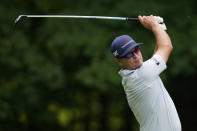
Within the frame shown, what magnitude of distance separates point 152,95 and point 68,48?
8.71 m

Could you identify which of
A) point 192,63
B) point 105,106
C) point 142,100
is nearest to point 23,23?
point 192,63

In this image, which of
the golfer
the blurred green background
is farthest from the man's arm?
the blurred green background

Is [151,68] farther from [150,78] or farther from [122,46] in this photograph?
[122,46]

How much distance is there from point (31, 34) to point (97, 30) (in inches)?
75.4

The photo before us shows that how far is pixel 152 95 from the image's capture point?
488cm

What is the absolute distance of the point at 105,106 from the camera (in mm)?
18828

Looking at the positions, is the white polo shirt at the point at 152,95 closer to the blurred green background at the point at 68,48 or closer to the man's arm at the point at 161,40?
the man's arm at the point at 161,40

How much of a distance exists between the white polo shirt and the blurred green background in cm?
793

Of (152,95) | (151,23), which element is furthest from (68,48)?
(152,95)

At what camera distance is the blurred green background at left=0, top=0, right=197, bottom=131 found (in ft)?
43.1

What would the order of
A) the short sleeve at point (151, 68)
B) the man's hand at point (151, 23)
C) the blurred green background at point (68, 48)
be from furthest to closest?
the blurred green background at point (68, 48) → the man's hand at point (151, 23) → the short sleeve at point (151, 68)

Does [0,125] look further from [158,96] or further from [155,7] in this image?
[158,96]

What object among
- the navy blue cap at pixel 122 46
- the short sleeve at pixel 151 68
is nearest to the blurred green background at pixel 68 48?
the navy blue cap at pixel 122 46

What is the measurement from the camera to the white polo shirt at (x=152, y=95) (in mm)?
4828
